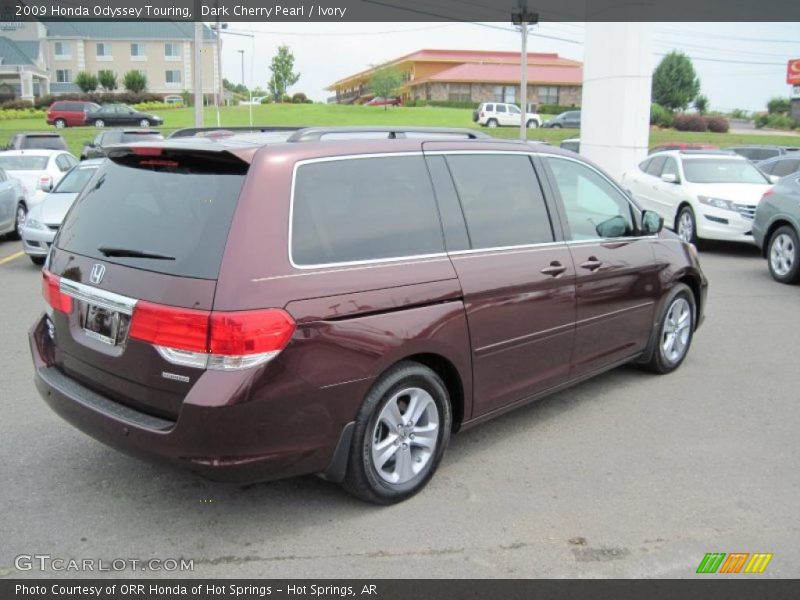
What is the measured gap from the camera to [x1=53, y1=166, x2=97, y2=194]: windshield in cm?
1173

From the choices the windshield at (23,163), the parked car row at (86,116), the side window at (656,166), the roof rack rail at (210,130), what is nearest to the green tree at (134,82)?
the parked car row at (86,116)

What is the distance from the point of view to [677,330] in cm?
618

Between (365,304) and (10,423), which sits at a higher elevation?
(365,304)

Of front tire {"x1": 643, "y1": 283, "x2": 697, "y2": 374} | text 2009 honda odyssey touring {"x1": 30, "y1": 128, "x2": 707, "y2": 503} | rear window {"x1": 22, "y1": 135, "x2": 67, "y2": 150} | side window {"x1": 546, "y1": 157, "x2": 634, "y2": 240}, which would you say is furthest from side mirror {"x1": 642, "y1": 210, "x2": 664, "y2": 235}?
rear window {"x1": 22, "y1": 135, "x2": 67, "y2": 150}

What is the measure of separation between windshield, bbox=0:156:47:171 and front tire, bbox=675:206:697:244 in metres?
12.8

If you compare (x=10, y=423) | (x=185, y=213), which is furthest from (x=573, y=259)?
(x=10, y=423)

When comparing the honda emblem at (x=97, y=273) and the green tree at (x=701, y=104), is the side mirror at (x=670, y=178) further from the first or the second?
the green tree at (x=701, y=104)

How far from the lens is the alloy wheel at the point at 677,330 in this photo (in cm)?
605

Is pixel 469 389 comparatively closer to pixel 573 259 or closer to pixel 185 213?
pixel 573 259

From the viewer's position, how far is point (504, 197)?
462 centimetres

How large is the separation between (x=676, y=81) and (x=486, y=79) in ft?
63.2

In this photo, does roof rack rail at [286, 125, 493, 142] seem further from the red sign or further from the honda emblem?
the red sign

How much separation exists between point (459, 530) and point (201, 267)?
1.71m

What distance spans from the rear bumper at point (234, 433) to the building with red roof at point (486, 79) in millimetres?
77827
